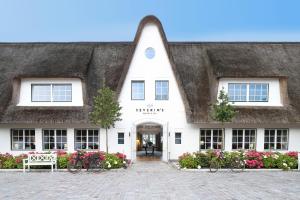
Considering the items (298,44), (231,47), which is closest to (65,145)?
(231,47)

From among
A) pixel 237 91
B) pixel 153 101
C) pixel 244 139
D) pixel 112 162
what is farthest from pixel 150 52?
pixel 244 139

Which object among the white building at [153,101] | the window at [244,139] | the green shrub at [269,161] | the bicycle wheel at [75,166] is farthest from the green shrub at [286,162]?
the bicycle wheel at [75,166]

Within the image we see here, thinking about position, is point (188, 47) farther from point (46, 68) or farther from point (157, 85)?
point (46, 68)

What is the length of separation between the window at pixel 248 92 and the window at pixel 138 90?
6.32 m

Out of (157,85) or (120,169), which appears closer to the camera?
(120,169)

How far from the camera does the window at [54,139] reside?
21.3 metres

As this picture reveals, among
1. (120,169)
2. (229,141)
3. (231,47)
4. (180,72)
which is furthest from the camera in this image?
(231,47)

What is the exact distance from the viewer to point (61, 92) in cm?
2150

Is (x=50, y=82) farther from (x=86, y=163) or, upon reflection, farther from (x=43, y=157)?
(x=86, y=163)

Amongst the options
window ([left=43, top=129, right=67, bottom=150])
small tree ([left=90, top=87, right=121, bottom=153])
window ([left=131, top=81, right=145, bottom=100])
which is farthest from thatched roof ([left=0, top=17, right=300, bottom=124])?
small tree ([left=90, top=87, right=121, bottom=153])

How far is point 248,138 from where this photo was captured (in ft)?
70.3

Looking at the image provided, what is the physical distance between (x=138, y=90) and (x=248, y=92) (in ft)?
26.2

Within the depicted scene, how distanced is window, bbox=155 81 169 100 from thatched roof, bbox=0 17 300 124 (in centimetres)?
117

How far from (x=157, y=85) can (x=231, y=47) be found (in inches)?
302
